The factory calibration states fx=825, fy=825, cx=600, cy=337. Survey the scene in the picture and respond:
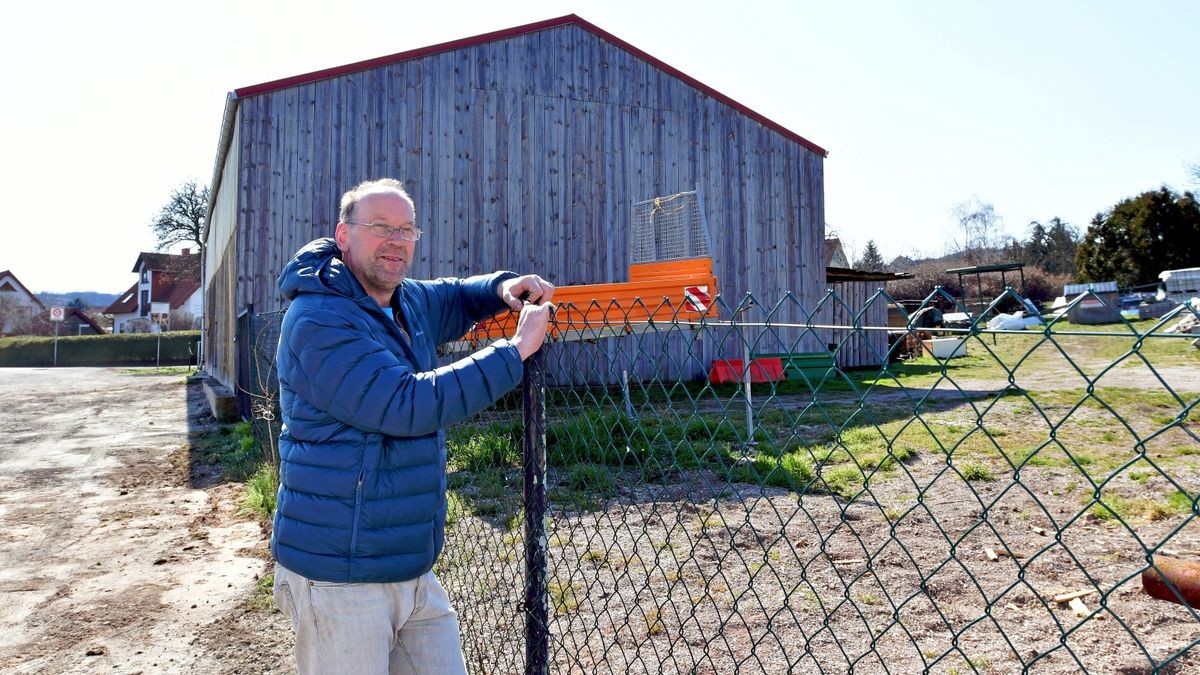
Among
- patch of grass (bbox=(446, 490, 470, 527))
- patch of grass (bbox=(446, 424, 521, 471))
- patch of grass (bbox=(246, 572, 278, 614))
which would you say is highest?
patch of grass (bbox=(446, 424, 521, 471))

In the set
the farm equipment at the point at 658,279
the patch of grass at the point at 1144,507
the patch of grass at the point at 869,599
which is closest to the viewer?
the patch of grass at the point at 869,599

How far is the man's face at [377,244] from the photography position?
236 cm

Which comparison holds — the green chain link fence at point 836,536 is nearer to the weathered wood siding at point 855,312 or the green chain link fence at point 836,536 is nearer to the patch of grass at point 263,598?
the patch of grass at point 263,598

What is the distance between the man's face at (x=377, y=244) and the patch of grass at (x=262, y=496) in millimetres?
4396

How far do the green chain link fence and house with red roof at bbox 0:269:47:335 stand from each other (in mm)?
58421

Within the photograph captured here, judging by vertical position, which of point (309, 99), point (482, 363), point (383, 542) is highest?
point (309, 99)

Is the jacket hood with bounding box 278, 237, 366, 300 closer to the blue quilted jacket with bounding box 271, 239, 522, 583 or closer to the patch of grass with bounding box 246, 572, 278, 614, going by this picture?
the blue quilted jacket with bounding box 271, 239, 522, 583

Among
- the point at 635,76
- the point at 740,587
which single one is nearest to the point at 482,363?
the point at 740,587

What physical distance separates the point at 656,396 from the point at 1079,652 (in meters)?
9.88

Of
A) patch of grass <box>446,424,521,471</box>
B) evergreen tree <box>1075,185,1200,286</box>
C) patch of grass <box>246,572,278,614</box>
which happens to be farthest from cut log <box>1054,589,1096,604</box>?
evergreen tree <box>1075,185,1200,286</box>

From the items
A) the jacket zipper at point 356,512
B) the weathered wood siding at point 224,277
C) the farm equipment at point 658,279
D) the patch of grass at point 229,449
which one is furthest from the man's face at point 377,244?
the weathered wood siding at point 224,277

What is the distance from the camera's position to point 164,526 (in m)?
6.52

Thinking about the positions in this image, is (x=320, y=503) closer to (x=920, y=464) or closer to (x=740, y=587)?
(x=740, y=587)

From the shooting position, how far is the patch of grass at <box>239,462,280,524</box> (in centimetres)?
638
